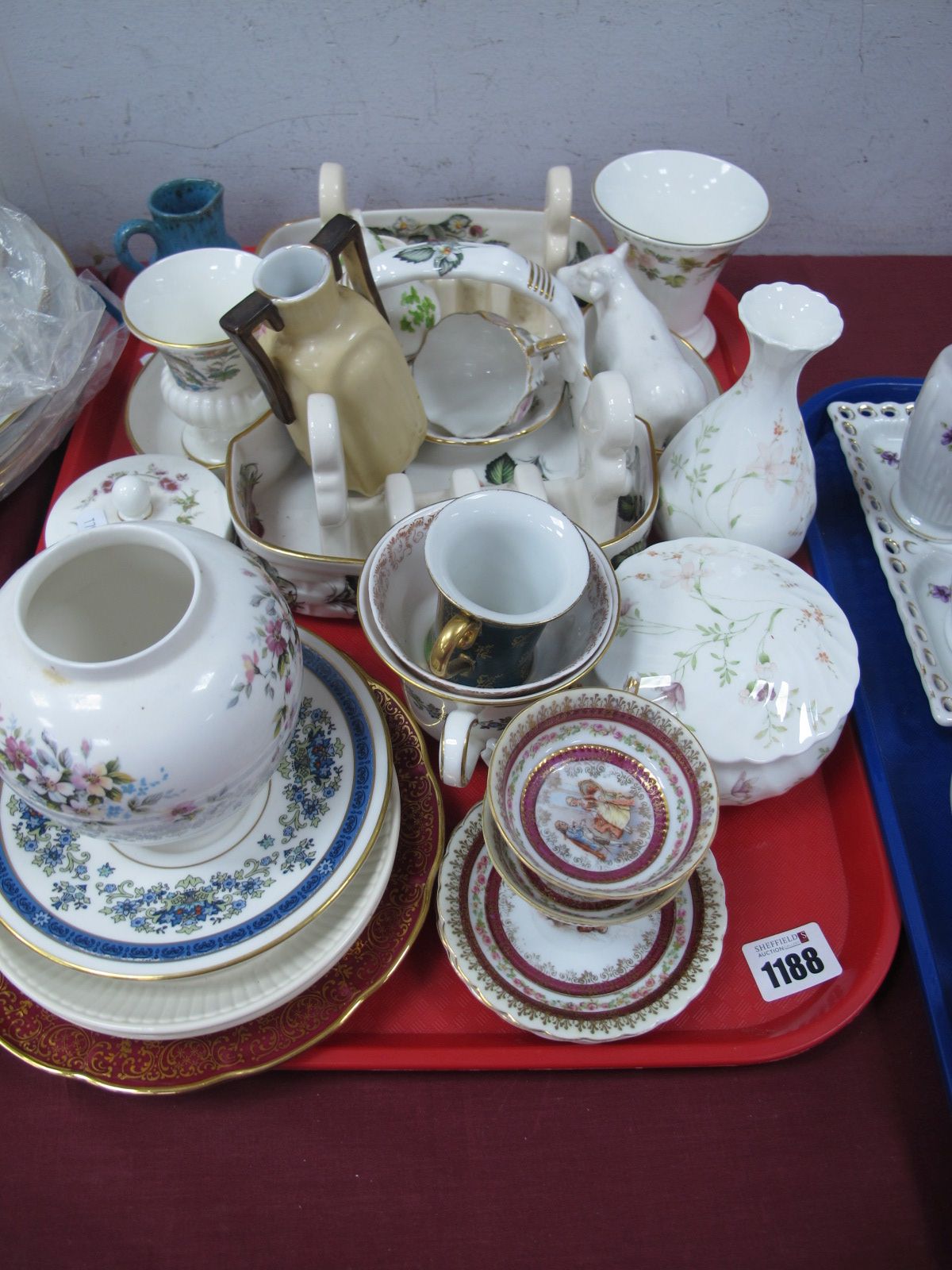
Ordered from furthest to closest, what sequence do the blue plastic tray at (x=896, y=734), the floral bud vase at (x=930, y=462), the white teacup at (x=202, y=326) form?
the white teacup at (x=202, y=326) < the floral bud vase at (x=930, y=462) < the blue plastic tray at (x=896, y=734)

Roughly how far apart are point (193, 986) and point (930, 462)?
82 centimetres

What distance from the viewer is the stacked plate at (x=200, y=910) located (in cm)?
61

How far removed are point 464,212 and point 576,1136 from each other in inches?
39.7

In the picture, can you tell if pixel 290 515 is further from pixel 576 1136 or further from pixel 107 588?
pixel 576 1136

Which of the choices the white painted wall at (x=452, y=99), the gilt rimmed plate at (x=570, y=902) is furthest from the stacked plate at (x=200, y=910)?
the white painted wall at (x=452, y=99)

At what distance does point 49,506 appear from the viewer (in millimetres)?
1015

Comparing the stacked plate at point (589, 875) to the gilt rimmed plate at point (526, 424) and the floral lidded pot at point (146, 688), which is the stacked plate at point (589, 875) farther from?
the gilt rimmed plate at point (526, 424)

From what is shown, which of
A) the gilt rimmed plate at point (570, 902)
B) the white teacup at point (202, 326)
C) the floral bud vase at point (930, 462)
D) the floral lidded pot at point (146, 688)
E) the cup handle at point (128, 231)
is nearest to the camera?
the floral lidded pot at point (146, 688)

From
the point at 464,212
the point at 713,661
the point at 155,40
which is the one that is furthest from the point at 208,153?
the point at 713,661

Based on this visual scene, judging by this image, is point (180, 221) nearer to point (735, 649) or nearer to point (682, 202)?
point (682, 202)

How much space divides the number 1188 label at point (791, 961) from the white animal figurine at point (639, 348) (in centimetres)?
51

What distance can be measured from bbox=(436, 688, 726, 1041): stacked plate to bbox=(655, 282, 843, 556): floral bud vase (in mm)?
282

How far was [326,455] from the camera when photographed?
0.75 meters

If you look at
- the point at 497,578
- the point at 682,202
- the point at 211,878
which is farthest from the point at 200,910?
the point at 682,202
